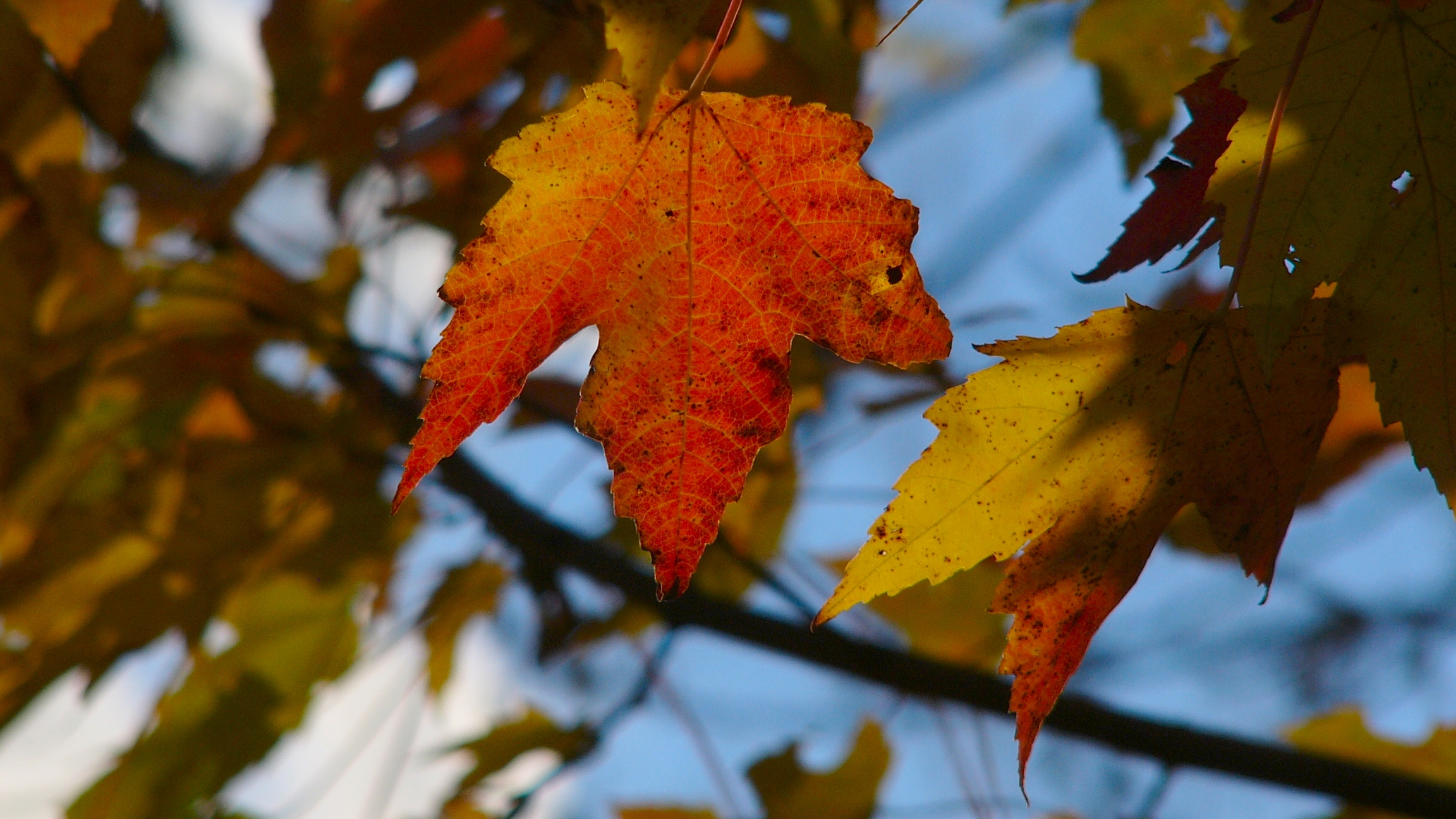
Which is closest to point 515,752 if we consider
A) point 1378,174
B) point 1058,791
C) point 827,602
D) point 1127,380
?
point 827,602

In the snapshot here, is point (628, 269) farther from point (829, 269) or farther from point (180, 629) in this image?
point (180, 629)

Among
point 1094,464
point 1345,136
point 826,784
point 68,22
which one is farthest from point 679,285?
point 826,784

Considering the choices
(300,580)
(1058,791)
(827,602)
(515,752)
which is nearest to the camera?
(827,602)

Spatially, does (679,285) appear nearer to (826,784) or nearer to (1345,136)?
(1345,136)

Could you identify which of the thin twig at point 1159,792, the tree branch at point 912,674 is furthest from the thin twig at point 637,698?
the thin twig at point 1159,792

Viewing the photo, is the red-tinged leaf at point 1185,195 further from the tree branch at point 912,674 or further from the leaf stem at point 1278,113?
the tree branch at point 912,674
